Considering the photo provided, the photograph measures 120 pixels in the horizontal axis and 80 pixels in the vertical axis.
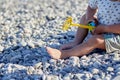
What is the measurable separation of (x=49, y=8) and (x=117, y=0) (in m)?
2.71

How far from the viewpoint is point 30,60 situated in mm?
4004

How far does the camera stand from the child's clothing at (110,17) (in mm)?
3943

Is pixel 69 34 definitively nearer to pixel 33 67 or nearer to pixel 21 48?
pixel 21 48

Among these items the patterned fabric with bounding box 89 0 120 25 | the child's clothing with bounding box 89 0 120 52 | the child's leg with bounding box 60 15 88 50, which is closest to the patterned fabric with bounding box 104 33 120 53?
the child's clothing with bounding box 89 0 120 52

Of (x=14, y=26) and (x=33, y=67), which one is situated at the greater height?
(x=14, y=26)

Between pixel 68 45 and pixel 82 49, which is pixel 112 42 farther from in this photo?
pixel 68 45

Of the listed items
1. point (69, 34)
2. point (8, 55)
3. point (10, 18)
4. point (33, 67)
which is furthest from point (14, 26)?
point (33, 67)

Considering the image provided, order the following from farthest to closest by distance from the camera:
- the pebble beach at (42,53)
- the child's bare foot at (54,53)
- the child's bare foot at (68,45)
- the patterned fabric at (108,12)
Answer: the child's bare foot at (68,45)
the patterned fabric at (108,12)
the child's bare foot at (54,53)
the pebble beach at (42,53)

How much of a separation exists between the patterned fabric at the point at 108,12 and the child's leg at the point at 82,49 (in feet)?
0.63

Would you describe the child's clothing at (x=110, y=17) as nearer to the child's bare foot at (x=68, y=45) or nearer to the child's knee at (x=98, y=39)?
the child's knee at (x=98, y=39)

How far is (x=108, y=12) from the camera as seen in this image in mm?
4035

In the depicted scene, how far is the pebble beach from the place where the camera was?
361 cm

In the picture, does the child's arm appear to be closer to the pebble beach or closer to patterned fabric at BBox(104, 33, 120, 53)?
patterned fabric at BBox(104, 33, 120, 53)

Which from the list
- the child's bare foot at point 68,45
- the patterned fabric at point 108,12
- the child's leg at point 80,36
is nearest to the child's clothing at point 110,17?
the patterned fabric at point 108,12
